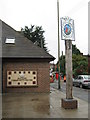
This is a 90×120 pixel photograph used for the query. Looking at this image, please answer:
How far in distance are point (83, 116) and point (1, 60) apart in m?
10.6

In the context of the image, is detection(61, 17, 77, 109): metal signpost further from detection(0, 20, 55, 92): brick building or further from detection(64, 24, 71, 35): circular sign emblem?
detection(0, 20, 55, 92): brick building

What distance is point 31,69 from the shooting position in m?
18.1

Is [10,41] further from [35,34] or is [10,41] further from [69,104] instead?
[35,34]

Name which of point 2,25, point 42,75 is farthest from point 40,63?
point 2,25

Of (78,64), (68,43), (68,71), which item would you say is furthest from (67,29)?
(78,64)

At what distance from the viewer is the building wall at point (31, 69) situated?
17812mm

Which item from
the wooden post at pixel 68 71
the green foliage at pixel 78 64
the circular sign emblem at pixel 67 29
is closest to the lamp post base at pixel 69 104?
the wooden post at pixel 68 71

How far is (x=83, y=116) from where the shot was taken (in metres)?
8.42

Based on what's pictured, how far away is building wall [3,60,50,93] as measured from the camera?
1781cm

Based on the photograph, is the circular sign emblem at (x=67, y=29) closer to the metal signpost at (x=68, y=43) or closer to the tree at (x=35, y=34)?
the metal signpost at (x=68, y=43)

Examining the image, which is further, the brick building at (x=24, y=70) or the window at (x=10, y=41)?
the window at (x=10, y=41)

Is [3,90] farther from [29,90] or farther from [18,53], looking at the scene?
[18,53]

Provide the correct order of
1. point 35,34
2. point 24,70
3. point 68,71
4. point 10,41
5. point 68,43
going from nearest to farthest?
point 68,71, point 68,43, point 24,70, point 10,41, point 35,34

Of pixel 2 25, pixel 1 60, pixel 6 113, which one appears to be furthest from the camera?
pixel 2 25
